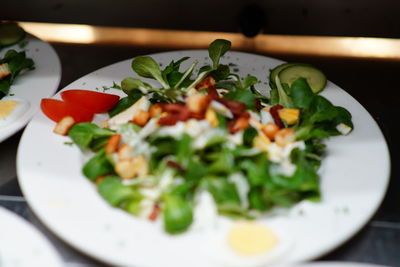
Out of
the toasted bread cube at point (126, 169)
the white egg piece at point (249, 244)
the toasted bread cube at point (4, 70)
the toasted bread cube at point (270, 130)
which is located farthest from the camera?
the toasted bread cube at point (4, 70)

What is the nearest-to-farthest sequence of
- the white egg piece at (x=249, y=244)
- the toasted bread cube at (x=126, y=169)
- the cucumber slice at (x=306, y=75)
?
1. the white egg piece at (x=249, y=244)
2. the toasted bread cube at (x=126, y=169)
3. the cucumber slice at (x=306, y=75)

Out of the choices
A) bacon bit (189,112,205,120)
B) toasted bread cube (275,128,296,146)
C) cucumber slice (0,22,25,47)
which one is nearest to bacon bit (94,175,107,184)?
bacon bit (189,112,205,120)

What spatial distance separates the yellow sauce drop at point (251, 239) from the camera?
1232 mm

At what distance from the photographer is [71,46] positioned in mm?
2334

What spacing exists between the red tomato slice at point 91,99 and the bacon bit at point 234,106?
0.42m

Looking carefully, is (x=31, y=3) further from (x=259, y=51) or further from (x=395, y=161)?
(x=395, y=161)

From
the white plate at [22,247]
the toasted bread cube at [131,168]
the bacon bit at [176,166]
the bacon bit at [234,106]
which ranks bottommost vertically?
the white plate at [22,247]

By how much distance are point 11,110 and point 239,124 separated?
2.46 ft

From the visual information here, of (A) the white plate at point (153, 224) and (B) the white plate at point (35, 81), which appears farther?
(B) the white plate at point (35, 81)

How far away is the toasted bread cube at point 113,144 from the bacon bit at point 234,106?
1.04 feet

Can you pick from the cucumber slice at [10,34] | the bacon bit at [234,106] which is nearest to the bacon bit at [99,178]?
the bacon bit at [234,106]

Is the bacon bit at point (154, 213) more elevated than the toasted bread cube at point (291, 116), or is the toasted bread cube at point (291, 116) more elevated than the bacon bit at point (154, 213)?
the toasted bread cube at point (291, 116)

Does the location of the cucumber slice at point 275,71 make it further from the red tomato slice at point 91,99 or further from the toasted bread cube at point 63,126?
the toasted bread cube at point 63,126

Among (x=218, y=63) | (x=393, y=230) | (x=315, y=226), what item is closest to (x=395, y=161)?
(x=393, y=230)
